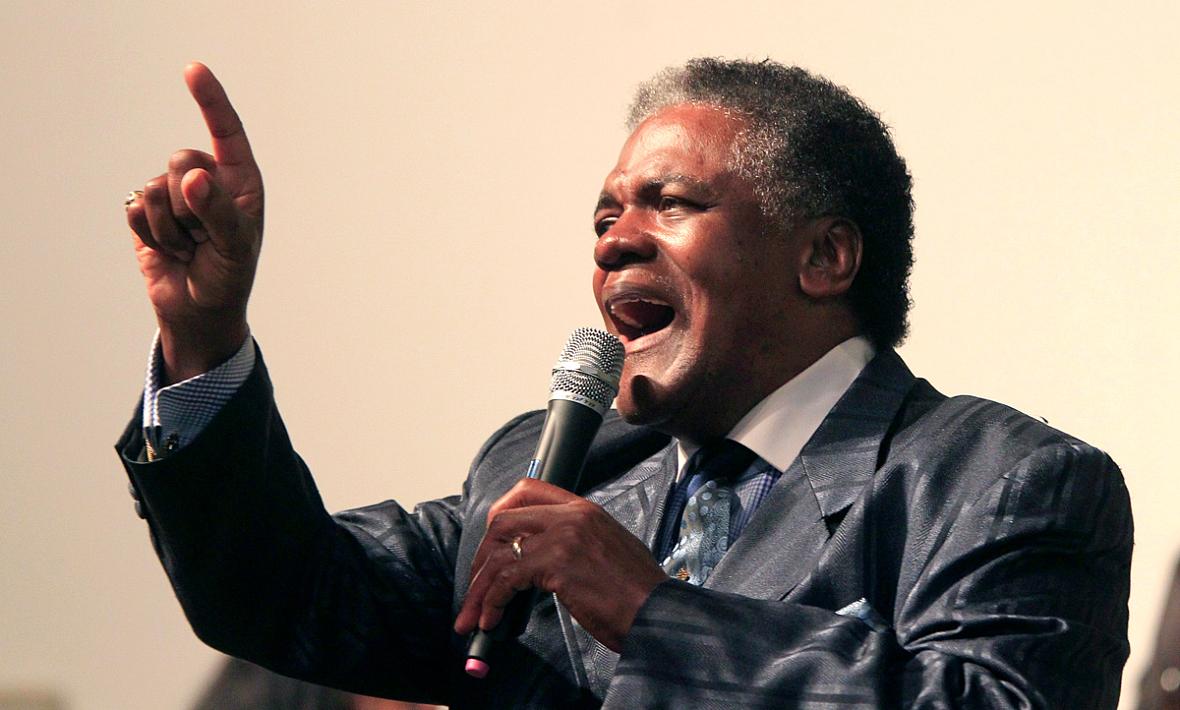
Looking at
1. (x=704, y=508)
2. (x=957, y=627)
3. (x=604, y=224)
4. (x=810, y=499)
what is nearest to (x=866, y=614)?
(x=957, y=627)

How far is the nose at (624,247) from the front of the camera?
2.52 m

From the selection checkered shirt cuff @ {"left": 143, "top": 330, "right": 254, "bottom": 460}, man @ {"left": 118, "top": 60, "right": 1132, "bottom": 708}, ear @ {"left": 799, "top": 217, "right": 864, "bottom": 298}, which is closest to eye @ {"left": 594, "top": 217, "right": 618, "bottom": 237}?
man @ {"left": 118, "top": 60, "right": 1132, "bottom": 708}

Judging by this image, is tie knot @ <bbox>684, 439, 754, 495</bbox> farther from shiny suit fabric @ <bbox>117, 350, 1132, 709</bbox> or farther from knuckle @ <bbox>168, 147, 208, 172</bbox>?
knuckle @ <bbox>168, 147, 208, 172</bbox>

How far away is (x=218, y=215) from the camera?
2.04 meters

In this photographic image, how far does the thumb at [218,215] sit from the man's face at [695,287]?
0.63 m

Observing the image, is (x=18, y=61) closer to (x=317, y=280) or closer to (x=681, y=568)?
(x=317, y=280)

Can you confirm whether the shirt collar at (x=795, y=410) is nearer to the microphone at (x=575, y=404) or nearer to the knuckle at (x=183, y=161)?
the microphone at (x=575, y=404)

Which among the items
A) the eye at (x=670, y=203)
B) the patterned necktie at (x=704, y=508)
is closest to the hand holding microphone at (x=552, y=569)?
the patterned necktie at (x=704, y=508)

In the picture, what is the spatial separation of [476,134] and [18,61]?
108 cm

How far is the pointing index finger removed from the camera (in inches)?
80.6

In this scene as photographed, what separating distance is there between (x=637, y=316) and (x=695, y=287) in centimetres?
11

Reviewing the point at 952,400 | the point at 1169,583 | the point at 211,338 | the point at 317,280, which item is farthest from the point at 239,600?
the point at 1169,583

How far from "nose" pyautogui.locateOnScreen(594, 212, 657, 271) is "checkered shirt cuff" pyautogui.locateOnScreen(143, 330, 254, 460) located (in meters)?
0.58

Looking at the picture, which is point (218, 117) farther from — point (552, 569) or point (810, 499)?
point (810, 499)
